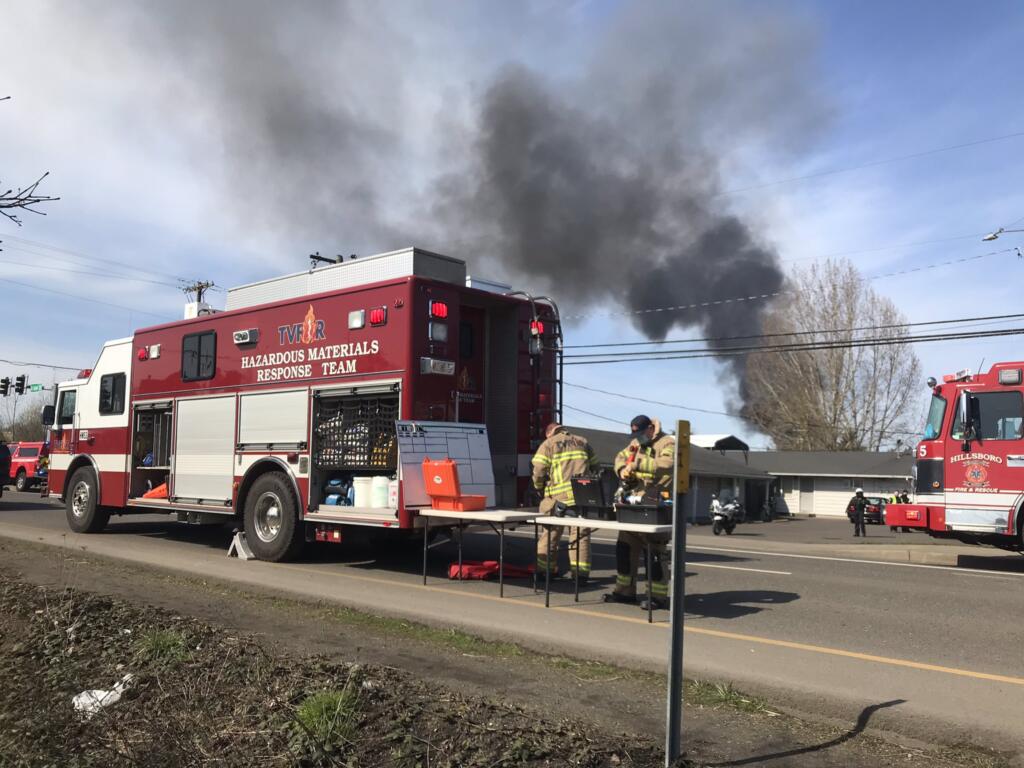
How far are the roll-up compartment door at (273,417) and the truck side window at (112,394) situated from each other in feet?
11.3

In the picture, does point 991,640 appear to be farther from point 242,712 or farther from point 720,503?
point 720,503

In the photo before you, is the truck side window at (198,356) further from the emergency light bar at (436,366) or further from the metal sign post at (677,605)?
the metal sign post at (677,605)

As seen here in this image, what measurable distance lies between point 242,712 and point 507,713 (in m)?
1.25

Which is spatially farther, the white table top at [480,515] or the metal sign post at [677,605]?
the white table top at [480,515]

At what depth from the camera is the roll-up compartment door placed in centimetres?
1030

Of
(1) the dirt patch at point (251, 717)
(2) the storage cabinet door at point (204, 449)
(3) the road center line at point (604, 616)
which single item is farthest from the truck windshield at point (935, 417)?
(1) the dirt patch at point (251, 717)

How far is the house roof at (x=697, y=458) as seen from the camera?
33.4 meters

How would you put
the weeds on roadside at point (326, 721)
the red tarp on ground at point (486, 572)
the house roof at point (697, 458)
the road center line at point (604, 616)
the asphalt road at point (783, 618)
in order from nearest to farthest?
the weeds on roadside at point (326, 721) → the asphalt road at point (783, 618) → the road center line at point (604, 616) → the red tarp on ground at point (486, 572) → the house roof at point (697, 458)

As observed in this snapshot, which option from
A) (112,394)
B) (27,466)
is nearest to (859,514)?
(112,394)

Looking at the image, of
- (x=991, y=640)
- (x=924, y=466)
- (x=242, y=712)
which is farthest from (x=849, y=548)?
(x=242, y=712)

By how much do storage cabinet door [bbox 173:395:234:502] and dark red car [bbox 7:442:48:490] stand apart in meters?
23.0

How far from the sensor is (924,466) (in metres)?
12.5

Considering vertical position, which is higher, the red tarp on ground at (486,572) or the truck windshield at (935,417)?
the truck windshield at (935,417)

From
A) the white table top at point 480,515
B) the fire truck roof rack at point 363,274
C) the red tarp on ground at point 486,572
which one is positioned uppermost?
the fire truck roof rack at point 363,274
